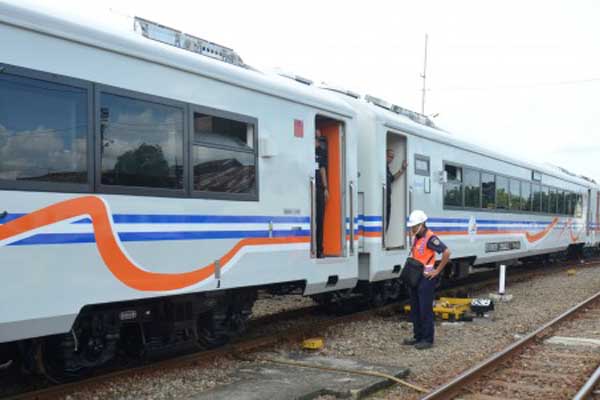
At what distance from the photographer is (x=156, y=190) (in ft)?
19.3

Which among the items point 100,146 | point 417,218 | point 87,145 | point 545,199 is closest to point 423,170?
point 417,218

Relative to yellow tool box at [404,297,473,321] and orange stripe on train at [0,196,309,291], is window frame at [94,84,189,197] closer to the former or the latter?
orange stripe on train at [0,196,309,291]

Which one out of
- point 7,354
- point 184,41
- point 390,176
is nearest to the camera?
point 7,354

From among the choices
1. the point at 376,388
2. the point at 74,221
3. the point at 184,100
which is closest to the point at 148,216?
the point at 74,221

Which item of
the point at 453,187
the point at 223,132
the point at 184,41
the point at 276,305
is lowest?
the point at 276,305

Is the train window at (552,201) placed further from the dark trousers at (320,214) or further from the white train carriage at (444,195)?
the dark trousers at (320,214)

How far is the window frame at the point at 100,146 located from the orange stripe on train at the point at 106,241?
19cm

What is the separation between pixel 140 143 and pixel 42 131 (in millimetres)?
1005

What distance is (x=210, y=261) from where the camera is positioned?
6.43 metres

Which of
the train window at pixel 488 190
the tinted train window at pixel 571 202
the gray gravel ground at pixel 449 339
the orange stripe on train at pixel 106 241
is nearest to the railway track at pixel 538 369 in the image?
the gray gravel ground at pixel 449 339

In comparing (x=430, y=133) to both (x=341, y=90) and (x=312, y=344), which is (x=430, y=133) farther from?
(x=312, y=344)

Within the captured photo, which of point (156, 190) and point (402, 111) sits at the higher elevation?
point (402, 111)

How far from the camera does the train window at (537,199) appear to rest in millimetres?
17594

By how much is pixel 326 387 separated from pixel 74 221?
264 centimetres
